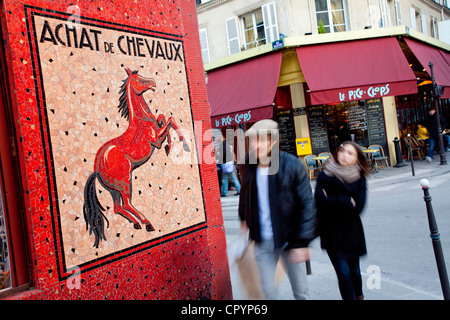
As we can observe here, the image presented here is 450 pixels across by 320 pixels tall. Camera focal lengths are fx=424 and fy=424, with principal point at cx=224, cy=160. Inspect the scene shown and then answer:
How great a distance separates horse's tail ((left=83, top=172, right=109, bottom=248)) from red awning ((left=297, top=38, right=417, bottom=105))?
11.0m

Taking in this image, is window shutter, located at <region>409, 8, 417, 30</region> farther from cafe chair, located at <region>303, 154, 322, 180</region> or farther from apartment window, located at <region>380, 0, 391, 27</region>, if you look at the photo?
cafe chair, located at <region>303, 154, 322, 180</region>

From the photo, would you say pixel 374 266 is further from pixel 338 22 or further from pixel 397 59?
pixel 338 22

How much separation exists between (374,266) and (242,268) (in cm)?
255

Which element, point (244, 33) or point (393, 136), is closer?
point (393, 136)

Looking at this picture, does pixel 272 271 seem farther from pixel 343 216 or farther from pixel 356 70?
pixel 356 70

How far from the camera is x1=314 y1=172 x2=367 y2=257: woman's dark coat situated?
3637 millimetres

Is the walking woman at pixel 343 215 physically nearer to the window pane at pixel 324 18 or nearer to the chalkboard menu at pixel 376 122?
the chalkboard menu at pixel 376 122

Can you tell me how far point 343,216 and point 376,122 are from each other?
13.1 meters

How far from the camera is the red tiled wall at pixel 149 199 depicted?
2.86 m

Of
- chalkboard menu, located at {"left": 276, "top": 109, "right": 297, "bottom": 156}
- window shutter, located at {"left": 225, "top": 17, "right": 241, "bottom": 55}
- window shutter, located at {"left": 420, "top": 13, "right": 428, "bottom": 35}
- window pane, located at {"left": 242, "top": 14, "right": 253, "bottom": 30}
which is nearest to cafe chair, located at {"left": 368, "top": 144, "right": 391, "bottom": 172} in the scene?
chalkboard menu, located at {"left": 276, "top": 109, "right": 297, "bottom": 156}

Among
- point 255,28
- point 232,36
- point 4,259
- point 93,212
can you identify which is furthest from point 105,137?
point 232,36

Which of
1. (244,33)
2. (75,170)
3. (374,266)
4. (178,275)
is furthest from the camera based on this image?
(244,33)

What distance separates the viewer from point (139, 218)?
353 centimetres
